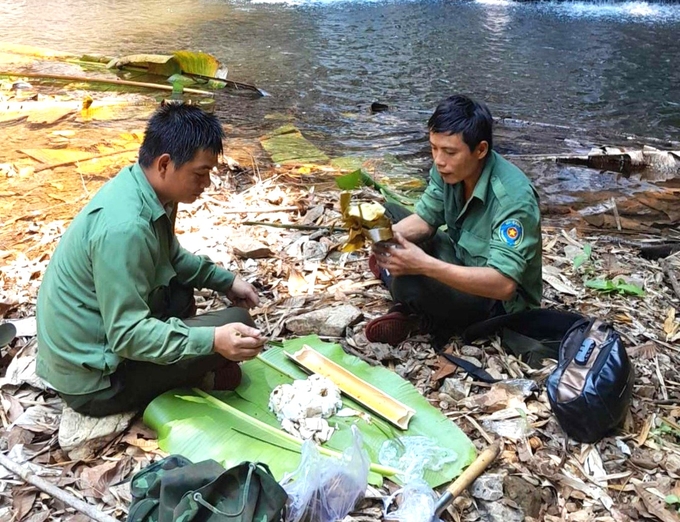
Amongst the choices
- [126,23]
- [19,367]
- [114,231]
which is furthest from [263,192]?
[126,23]

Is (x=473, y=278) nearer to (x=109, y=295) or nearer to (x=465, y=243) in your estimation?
Answer: (x=465, y=243)

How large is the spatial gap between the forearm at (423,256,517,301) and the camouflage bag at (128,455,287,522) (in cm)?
143

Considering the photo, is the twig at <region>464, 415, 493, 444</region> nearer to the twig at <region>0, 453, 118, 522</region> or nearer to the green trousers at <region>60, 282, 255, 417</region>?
the green trousers at <region>60, 282, 255, 417</region>

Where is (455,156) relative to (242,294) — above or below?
above

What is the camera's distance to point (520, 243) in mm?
3223

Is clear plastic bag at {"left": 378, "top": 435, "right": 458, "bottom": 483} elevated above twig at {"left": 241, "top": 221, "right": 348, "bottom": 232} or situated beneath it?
elevated above

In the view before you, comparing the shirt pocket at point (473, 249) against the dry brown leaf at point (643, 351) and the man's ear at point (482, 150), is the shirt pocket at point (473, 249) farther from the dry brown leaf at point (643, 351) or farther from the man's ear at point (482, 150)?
the dry brown leaf at point (643, 351)

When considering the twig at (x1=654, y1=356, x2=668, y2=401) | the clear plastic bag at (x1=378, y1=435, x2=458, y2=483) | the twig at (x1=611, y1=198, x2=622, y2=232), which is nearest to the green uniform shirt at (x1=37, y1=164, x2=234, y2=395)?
the clear plastic bag at (x1=378, y1=435, x2=458, y2=483)

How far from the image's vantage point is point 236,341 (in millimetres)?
2627

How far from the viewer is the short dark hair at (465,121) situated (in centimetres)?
316

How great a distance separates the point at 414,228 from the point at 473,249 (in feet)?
1.48

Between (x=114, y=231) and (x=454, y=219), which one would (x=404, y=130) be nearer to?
(x=454, y=219)

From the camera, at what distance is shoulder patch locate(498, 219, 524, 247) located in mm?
3217

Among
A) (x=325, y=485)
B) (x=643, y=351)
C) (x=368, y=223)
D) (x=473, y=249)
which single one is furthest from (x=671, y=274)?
(x=325, y=485)
